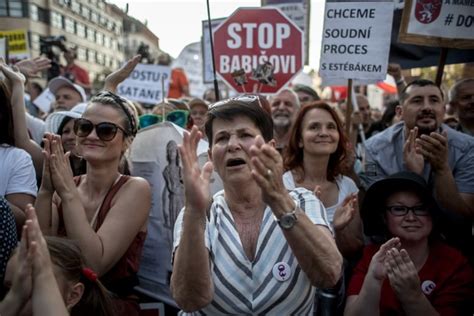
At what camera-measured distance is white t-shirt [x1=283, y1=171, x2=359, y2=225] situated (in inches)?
115

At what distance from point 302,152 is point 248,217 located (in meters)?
1.30

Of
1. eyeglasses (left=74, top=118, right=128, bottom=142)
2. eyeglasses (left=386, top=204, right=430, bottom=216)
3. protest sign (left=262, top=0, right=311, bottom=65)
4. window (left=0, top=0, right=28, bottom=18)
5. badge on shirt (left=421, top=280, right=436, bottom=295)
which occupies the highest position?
protest sign (left=262, top=0, right=311, bottom=65)

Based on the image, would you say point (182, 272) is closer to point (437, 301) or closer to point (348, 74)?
point (437, 301)

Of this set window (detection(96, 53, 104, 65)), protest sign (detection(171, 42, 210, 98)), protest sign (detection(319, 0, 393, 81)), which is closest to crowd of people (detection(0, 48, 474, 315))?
protest sign (detection(319, 0, 393, 81))

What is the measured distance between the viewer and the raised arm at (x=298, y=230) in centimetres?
168

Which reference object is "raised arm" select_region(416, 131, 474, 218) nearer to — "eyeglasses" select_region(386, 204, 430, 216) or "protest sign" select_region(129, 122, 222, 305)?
"eyeglasses" select_region(386, 204, 430, 216)

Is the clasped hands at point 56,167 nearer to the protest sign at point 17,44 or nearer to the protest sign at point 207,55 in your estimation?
the protest sign at point 207,55

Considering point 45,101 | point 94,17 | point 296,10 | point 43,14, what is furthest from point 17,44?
point 296,10

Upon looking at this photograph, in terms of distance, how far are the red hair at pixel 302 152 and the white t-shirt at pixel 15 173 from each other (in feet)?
5.41

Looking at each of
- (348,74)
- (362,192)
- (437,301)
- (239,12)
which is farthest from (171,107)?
(437,301)

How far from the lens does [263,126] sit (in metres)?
2.13

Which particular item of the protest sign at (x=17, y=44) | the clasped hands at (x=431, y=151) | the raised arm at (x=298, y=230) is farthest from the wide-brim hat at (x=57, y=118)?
the protest sign at (x=17, y=44)

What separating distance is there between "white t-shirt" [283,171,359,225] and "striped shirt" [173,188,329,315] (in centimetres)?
95

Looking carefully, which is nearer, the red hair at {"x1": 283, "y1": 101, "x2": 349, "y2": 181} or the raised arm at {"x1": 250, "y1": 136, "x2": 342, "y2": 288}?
the raised arm at {"x1": 250, "y1": 136, "x2": 342, "y2": 288}
